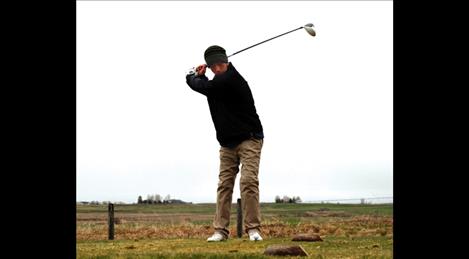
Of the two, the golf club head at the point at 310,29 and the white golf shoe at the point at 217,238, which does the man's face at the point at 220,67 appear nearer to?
the golf club head at the point at 310,29

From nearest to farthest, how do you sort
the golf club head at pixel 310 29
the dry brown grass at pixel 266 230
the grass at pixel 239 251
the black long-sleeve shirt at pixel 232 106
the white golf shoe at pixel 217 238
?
the grass at pixel 239 251 → the black long-sleeve shirt at pixel 232 106 → the golf club head at pixel 310 29 → the white golf shoe at pixel 217 238 → the dry brown grass at pixel 266 230

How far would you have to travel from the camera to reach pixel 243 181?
880 centimetres

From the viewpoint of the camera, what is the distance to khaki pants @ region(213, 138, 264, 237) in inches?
346

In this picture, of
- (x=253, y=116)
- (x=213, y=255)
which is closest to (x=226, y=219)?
(x=253, y=116)

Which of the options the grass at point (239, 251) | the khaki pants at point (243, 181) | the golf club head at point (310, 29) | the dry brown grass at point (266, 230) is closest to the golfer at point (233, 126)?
the khaki pants at point (243, 181)

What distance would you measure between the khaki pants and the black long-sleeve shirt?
147 mm

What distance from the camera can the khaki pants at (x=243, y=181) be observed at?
8797 mm

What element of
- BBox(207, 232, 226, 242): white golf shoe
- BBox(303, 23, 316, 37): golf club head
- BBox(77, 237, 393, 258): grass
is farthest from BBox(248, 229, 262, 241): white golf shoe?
BBox(303, 23, 316, 37): golf club head

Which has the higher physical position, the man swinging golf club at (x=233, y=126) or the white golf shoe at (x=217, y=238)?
the man swinging golf club at (x=233, y=126)

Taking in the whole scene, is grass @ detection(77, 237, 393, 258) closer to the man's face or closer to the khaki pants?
the khaki pants
